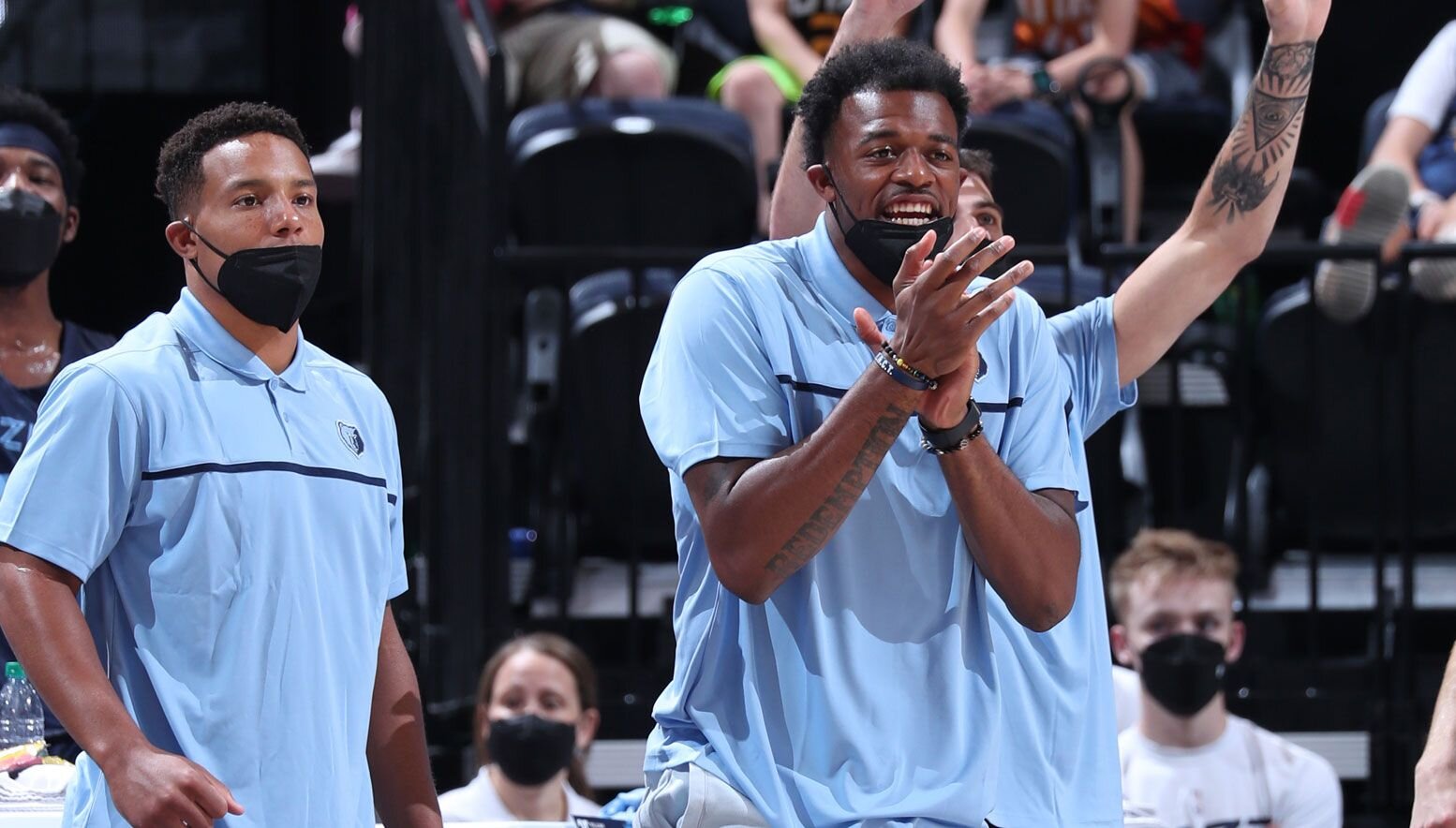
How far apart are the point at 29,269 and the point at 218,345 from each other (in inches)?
44.3

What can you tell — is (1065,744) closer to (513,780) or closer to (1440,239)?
(513,780)

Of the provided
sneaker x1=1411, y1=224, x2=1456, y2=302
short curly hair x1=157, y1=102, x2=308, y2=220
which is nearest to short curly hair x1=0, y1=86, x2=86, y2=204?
short curly hair x1=157, y1=102, x2=308, y2=220

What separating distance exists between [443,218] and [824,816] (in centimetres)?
287

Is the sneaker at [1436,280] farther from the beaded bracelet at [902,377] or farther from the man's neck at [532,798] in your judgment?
the beaded bracelet at [902,377]

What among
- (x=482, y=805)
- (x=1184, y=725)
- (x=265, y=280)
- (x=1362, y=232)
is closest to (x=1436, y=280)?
(x=1362, y=232)

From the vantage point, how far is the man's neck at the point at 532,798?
3916mm

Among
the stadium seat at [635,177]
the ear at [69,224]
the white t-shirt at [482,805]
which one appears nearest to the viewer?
the ear at [69,224]

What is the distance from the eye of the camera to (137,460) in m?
2.01

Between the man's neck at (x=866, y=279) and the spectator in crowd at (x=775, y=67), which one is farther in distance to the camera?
the spectator in crowd at (x=775, y=67)

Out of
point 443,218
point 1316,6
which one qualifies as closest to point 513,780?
point 443,218

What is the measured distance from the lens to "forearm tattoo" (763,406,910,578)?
6.17 ft

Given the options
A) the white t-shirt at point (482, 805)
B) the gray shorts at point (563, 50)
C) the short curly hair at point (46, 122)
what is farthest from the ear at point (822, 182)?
the gray shorts at point (563, 50)

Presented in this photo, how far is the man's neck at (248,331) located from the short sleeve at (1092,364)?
3.34ft

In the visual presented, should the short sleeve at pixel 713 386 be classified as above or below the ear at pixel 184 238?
below
